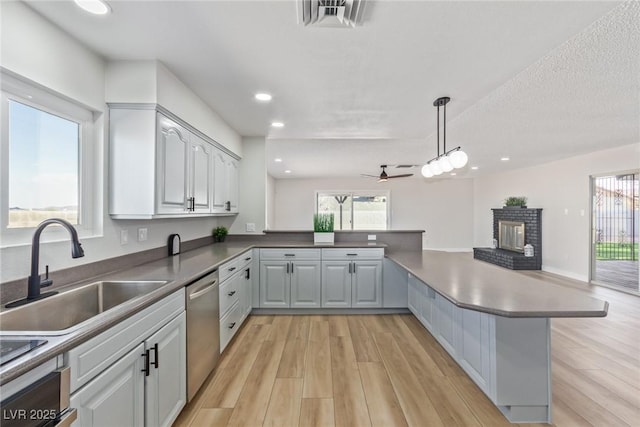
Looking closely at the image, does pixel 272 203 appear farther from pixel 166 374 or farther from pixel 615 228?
pixel 615 228

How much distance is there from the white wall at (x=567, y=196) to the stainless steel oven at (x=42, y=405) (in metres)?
7.17

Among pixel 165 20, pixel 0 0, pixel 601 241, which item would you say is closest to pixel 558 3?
pixel 165 20

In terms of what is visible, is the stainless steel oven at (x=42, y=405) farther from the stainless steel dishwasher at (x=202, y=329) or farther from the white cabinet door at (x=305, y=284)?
the white cabinet door at (x=305, y=284)

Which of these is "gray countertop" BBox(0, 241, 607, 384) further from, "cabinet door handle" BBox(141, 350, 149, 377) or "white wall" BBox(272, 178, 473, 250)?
"white wall" BBox(272, 178, 473, 250)

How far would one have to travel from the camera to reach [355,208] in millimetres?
9711

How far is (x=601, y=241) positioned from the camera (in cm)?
601

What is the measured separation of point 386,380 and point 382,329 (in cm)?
99

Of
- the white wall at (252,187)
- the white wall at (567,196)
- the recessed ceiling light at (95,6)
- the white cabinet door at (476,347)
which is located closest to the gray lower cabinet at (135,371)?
the recessed ceiling light at (95,6)

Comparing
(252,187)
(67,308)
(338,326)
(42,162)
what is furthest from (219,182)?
(338,326)

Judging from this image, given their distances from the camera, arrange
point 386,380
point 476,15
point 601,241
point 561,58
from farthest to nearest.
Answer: point 601,241 < point 386,380 < point 561,58 < point 476,15

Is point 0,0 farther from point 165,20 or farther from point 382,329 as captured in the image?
point 382,329

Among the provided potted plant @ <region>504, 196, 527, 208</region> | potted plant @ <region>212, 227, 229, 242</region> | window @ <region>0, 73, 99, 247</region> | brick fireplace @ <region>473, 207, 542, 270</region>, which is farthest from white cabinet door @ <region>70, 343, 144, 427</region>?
potted plant @ <region>504, 196, 527, 208</region>

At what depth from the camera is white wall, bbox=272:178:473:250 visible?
9.62 m

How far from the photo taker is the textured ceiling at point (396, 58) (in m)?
1.59
